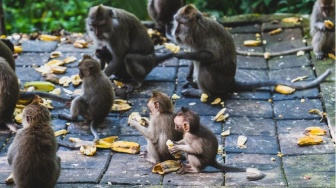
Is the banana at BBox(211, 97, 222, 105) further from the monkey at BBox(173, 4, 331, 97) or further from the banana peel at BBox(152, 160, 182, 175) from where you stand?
the banana peel at BBox(152, 160, 182, 175)

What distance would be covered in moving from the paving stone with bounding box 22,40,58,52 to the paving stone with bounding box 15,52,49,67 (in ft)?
0.58

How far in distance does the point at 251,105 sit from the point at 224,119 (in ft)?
2.12

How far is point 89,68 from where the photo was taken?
874 cm

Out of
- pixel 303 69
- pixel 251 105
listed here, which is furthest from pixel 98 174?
pixel 303 69

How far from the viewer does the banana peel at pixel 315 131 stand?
8.47m

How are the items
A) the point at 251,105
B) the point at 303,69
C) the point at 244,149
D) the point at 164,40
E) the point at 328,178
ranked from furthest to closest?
the point at 164,40
the point at 303,69
the point at 251,105
the point at 244,149
the point at 328,178

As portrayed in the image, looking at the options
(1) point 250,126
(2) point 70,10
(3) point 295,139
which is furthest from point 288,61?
(2) point 70,10

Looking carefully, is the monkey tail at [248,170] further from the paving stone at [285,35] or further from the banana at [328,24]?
the paving stone at [285,35]

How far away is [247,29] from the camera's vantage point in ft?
41.7

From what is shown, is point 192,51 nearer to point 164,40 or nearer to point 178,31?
point 178,31

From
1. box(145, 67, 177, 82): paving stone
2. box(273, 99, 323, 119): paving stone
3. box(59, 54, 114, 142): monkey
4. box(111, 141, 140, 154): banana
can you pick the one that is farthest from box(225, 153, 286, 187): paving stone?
box(145, 67, 177, 82): paving stone

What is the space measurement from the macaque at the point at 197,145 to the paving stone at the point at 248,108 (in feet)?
6.36

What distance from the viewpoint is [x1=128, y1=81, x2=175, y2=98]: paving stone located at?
10109 millimetres

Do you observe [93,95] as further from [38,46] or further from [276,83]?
[38,46]
